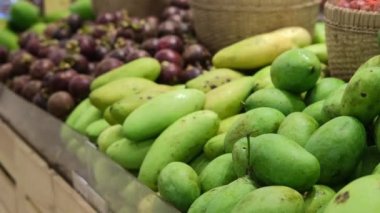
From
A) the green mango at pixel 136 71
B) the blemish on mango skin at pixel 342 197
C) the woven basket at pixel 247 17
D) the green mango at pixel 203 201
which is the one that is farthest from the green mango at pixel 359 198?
the woven basket at pixel 247 17

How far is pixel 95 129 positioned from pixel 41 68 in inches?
18.9

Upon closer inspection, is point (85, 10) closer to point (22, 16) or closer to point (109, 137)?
point (22, 16)

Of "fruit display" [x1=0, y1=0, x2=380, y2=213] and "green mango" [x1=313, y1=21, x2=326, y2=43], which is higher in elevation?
"fruit display" [x1=0, y1=0, x2=380, y2=213]

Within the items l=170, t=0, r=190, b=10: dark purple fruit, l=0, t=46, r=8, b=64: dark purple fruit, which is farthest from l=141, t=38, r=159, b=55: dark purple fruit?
l=0, t=46, r=8, b=64: dark purple fruit

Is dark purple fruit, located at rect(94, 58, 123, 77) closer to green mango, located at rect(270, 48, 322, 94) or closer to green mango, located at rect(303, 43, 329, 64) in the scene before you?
green mango, located at rect(303, 43, 329, 64)

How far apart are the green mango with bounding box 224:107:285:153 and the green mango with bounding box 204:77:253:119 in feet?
0.66

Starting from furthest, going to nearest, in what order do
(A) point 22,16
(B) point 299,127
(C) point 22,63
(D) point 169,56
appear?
(A) point 22,16 < (C) point 22,63 < (D) point 169,56 < (B) point 299,127

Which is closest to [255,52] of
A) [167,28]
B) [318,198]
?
→ [167,28]

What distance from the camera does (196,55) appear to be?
1.60 meters

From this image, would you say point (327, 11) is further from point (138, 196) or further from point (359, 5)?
point (138, 196)

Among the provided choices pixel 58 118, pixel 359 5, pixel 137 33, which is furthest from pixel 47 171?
pixel 359 5

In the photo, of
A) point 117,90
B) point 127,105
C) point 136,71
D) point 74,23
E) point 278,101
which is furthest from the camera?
point 74,23

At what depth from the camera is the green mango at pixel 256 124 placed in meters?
0.92

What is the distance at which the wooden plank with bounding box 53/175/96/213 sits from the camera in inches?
48.3
